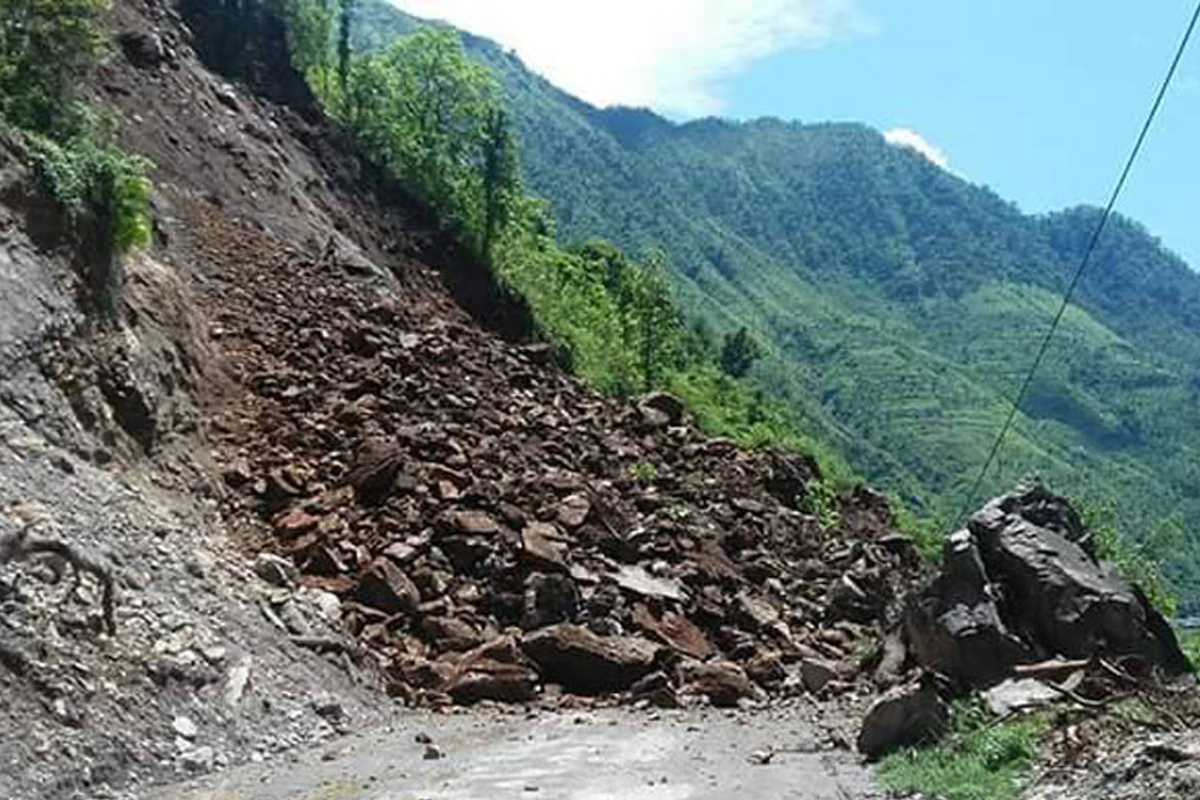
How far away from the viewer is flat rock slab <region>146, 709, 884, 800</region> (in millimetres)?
13258

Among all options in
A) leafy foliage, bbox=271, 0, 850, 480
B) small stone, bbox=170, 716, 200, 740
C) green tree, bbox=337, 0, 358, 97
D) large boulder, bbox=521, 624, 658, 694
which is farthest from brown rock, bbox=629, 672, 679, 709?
green tree, bbox=337, 0, 358, 97

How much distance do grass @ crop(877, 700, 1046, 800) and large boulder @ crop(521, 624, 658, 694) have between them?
715 centimetres

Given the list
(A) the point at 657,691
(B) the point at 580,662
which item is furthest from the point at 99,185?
(A) the point at 657,691

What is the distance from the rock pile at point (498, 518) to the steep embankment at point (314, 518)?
0.06 meters

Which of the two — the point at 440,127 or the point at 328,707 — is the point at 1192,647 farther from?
the point at 440,127

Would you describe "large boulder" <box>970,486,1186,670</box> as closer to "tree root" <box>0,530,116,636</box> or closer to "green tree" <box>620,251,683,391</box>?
"tree root" <box>0,530,116,636</box>

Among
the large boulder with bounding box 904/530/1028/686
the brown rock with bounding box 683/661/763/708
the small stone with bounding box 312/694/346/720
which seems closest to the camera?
the large boulder with bounding box 904/530/1028/686

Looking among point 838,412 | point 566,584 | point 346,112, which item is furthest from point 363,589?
point 838,412

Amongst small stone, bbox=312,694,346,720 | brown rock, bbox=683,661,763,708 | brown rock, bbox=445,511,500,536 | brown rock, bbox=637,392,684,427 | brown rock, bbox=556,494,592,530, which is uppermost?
brown rock, bbox=637,392,684,427

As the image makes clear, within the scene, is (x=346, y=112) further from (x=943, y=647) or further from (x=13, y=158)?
(x=943, y=647)

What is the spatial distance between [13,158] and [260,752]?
1087cm

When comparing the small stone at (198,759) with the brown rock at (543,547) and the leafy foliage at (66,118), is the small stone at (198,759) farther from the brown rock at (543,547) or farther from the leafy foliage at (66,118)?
the leafy foliage at (66,118)

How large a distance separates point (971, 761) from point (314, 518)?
13.2m

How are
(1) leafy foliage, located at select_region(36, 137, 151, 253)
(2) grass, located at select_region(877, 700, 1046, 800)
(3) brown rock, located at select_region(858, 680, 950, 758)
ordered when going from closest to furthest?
1. (2) grass, located at select_region(877, 700, 1046, 800)
2. (3) brown rock, located at select_region(858, 680, 950, 758)
3. (1) leafy foliage, located at select_region(36, 137, 151, 253)
